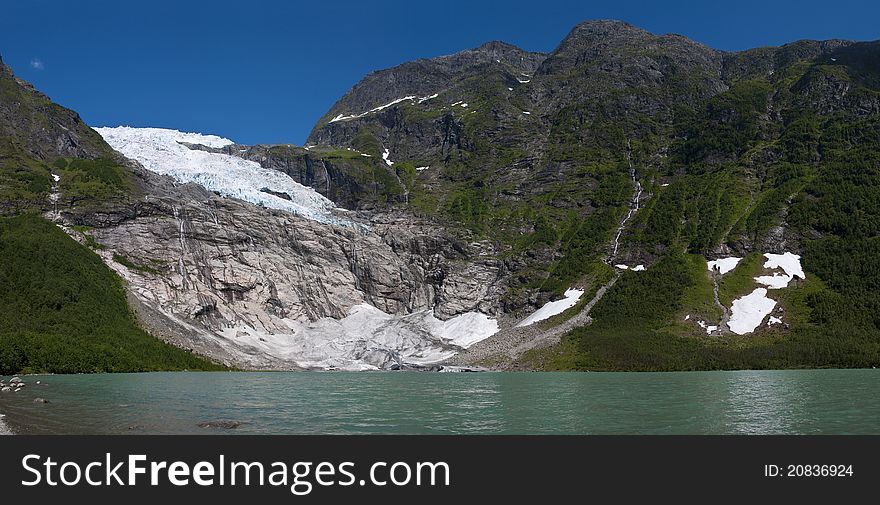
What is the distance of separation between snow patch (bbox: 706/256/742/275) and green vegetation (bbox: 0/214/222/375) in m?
140

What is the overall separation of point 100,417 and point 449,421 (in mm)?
24355

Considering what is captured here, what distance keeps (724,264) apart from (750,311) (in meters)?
27.3

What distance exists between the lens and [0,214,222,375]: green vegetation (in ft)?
392

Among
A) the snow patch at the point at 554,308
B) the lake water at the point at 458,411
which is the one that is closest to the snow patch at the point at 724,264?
the snow patch at the point at 554,308

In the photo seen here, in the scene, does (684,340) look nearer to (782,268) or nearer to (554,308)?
(554,308)

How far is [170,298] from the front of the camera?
188875mm

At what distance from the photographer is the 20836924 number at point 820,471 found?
21.9m

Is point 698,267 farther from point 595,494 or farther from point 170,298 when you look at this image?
point 595,494

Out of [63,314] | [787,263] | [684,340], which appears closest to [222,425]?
[63,314]

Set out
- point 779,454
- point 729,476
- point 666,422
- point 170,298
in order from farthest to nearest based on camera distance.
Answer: point 170,298 → point 666,422 → point 779,454 → point 729,476

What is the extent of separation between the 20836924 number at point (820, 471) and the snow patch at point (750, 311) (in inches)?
5915

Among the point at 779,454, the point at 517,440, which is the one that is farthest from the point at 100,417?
the point at 779,454

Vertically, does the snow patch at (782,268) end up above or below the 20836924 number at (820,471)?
above

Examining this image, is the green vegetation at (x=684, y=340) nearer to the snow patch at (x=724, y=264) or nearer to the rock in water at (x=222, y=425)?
the snow patch at (x=724, y=264)
